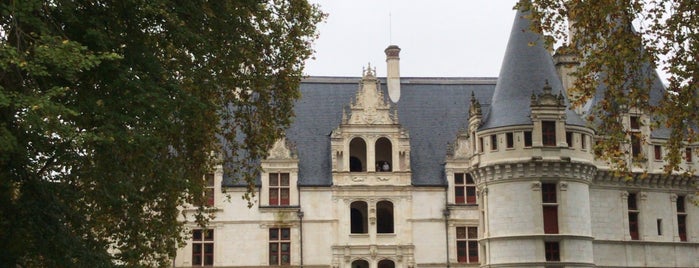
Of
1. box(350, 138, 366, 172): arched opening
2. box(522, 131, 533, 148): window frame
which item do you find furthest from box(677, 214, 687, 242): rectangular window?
box(350, 138, 366, 172): arched opening

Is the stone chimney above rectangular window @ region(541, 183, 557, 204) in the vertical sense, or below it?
above

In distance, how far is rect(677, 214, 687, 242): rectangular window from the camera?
36.9 meters

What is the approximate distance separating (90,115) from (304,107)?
2920cm

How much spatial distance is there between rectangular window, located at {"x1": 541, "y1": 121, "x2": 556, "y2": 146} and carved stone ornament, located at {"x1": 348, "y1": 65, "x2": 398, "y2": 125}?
32.7ft

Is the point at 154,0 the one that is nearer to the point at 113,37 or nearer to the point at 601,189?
the point at 113,37

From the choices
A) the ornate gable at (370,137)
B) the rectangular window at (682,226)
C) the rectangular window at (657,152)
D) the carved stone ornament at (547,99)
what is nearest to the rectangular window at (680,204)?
the rectangular window at (682,226)

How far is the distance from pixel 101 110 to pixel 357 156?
2893cm

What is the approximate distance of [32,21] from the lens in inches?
595

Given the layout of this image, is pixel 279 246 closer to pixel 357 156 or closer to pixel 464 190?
pixel 357 156

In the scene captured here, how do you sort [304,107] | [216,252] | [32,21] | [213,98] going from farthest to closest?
1. [304,107]
2. [216,252]
3. [213,98]
4. [32,21]

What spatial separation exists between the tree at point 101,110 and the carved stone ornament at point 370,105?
21.9m

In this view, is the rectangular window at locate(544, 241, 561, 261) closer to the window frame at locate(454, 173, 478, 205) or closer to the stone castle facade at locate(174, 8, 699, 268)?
the stone castle facade at locate(174, 8, 699, 268)

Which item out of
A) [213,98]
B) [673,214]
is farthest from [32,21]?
[673,214]

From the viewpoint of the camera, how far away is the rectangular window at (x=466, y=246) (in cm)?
4253
